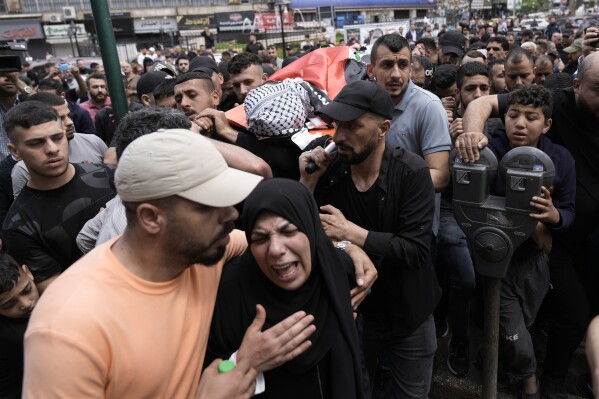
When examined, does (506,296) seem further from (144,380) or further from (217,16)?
(217,16)

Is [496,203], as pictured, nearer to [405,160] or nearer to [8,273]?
[405,160]

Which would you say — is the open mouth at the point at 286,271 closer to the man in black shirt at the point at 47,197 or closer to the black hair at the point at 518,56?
the man in black shirt at the point at 47,197

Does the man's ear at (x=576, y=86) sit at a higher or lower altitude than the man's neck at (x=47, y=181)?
higher

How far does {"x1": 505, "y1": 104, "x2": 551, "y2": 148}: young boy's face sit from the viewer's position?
2.56 meters

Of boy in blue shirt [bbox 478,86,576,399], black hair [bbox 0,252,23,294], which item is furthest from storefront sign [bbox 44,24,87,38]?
boy in blue shirt [bbox 478,86,576,399]

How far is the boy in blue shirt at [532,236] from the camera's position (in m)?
2.53

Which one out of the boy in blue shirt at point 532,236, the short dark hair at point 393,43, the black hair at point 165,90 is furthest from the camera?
the black hair at point 165,90

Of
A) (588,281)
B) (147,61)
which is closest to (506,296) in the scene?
(588,281)

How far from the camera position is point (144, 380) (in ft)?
4.68

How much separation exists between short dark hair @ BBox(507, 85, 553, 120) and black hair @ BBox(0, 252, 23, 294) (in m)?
2.94

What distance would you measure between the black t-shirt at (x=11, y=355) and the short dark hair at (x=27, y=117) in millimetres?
1136

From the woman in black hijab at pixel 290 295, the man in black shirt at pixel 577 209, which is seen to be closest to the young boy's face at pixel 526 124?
the man in black shirt at pixel 577 209

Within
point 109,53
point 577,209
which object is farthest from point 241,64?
point 577,209

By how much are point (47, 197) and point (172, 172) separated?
1675 millimetres
